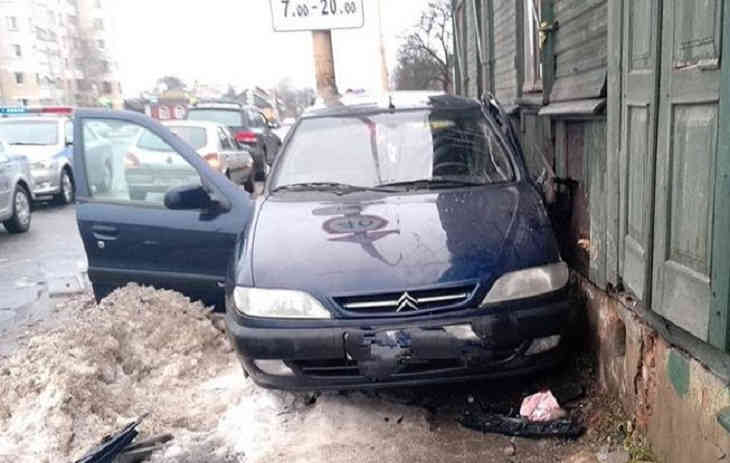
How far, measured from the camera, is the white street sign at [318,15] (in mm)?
7230

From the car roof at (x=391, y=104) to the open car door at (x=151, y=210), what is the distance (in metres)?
0.88

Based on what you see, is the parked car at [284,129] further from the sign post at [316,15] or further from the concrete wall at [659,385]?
the concrete wall at [659,385]

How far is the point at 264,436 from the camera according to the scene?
11.5ft

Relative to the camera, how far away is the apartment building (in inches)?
2515

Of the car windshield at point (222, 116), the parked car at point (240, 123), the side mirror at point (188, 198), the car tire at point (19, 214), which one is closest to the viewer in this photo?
the side mirror at point (188, 198)

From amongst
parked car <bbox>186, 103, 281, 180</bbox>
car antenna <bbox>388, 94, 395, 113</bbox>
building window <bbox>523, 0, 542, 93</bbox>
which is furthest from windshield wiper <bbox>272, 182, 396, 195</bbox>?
parked car <bbox>186, 103, 281, 180</bbox>

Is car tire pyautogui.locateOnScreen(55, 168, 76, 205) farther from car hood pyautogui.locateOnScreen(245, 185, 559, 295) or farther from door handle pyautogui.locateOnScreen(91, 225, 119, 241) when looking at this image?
car hood pyautogui.locateOnScreen(245, 185, 559, 295)

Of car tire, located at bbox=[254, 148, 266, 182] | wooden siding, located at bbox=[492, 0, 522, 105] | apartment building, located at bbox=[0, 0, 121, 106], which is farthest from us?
apartment building, located at bbox=[0, 0, 121, 106]

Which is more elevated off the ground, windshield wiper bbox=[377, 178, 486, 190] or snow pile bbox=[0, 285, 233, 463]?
windshield wiper bbox=[377, 178, 486, 190]

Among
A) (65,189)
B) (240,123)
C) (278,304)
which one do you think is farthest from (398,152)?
(240,123)

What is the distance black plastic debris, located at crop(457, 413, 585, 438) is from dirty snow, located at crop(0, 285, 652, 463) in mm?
40

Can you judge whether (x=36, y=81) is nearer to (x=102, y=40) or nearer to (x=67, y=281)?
(x=102, y=40)

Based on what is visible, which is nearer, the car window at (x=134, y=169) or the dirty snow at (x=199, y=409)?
the dirty snow at (x=199, y=409)

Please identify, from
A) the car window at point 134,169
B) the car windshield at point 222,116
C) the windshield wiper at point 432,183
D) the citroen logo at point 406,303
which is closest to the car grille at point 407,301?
Answer: the citroen logo at point 406,303
